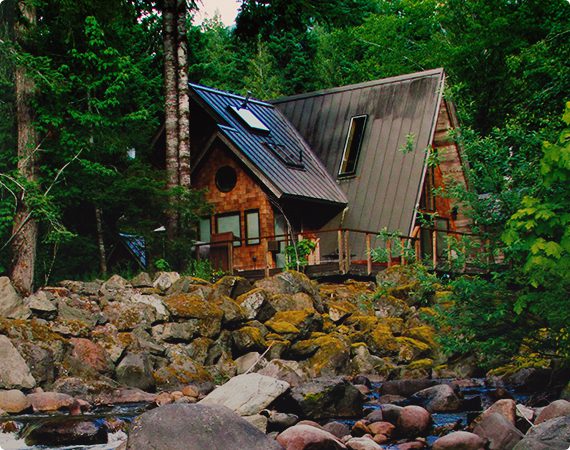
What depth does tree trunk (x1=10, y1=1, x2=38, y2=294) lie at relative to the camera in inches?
784

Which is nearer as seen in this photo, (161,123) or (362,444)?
(362,444)

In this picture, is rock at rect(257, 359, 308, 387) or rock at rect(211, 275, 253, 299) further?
rock at rect(211, 275, 253, 299)

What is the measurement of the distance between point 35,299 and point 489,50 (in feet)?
77.2

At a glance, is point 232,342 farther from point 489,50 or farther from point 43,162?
point 489,50

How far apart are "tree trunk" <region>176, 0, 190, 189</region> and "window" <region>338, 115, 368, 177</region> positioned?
26.2ft

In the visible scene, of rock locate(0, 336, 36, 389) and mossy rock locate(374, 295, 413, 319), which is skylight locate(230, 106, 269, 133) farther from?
rock locate(0, 336, 36, 389)

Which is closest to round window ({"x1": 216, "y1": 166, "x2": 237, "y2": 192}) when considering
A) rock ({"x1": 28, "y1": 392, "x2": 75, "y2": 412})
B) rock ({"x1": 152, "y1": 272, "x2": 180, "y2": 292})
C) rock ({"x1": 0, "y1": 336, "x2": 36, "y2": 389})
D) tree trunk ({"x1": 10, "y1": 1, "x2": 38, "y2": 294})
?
tree trunk ({"x1": 10, "y1": 1, "x2": 38, "y2": 294})

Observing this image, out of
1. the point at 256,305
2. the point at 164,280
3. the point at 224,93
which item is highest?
the point at 224,93

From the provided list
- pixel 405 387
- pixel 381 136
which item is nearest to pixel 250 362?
pixel 405 387

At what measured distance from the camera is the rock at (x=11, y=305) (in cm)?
1574

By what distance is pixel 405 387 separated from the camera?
14727mm

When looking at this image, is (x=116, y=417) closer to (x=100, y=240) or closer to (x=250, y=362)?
(x=250, y=362)

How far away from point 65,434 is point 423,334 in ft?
35.6

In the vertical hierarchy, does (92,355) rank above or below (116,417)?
above
